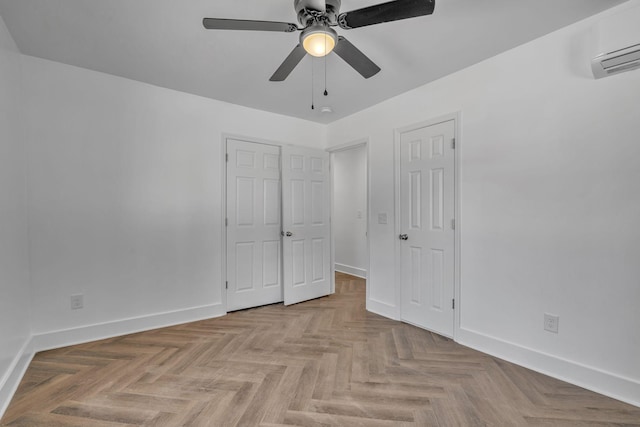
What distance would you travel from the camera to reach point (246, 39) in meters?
2.21

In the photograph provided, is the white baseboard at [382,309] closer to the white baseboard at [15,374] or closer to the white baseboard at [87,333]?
the white baseboard at [87,333]

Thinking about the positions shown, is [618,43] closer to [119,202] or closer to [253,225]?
[253,225]

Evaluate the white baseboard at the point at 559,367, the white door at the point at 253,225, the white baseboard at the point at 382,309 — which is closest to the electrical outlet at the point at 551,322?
the white baseboard at the point at 559,367

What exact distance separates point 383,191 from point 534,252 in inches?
62.4

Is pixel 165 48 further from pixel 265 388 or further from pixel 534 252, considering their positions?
pixel 534 252

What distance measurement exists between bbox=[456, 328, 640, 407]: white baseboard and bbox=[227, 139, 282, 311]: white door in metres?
2.27

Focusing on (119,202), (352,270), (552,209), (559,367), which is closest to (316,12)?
(552,209)

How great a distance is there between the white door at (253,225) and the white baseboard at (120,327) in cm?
33

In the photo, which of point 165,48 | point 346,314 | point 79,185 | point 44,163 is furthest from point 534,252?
point 44,163

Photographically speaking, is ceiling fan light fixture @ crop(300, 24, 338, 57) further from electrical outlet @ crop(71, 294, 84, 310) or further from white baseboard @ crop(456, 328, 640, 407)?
electrical outlet @ crop(71, 294, 84, 310)

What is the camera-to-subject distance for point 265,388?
2.01 m

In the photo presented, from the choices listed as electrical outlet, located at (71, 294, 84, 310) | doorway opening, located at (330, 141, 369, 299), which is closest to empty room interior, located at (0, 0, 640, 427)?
electrical outlet, located at (71, 294, 84, 310)

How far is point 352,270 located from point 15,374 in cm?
442

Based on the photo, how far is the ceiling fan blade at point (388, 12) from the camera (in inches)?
54.7
